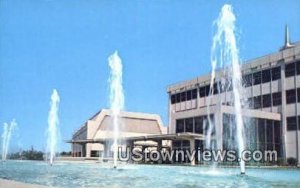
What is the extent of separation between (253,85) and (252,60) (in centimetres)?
212

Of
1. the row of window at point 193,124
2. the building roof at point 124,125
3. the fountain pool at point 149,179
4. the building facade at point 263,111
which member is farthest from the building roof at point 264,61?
the fountain pool at point 149,179

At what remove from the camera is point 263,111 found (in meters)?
33.7

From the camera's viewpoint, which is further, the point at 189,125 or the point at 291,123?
the point at 189,125

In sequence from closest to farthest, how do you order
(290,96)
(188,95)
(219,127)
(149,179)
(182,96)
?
(149,179) < (219,127) < (290,96) < (188,95) < (182,96)

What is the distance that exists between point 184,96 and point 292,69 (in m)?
13.8

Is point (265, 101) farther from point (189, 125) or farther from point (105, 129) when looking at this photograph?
point (105, 129)

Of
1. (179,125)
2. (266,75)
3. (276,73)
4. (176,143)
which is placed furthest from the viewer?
(179,125)

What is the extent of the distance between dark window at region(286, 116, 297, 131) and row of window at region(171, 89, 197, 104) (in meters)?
10.9

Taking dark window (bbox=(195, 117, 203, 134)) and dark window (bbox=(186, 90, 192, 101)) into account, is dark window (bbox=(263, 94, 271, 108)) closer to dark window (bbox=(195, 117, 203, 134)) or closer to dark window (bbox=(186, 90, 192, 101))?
dark window (bbox=(195, 117, 203, 134))

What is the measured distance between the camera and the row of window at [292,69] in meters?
31.9

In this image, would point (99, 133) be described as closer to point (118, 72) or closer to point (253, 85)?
point (253, 85)

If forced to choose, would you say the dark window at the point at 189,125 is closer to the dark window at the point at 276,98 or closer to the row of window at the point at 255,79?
the row of window at the point at 255,79

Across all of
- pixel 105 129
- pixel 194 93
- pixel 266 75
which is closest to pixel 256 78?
pixel 266 75

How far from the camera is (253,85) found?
36125 mm
